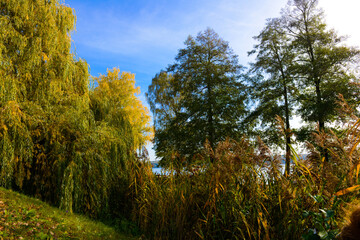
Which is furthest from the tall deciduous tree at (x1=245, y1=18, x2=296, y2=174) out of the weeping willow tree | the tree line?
the weeping willow tree

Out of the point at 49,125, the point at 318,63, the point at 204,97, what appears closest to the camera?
the point at 49,125

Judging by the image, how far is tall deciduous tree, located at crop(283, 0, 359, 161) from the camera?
1316cm

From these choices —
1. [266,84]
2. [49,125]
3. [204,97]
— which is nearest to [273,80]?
[266,84]

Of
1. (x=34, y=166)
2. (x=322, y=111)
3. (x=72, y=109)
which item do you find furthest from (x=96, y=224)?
(x=322, y=111)

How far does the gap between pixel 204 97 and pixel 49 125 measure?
449 inches

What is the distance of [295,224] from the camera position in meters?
2.59

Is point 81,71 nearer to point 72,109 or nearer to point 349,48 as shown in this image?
point 72,109

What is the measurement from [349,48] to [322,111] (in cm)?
427

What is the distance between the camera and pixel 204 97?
16984mm

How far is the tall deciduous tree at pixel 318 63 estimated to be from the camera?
1316 cm

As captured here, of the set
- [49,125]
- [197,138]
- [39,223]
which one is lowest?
[39,223]

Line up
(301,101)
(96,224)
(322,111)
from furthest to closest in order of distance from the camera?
1. (301,101)
2. (322,111)
3. (96,224)

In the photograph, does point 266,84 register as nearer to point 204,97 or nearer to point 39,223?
point 204,97

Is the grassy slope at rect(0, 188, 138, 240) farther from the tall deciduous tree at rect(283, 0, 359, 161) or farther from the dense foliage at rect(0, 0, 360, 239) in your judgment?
the tall deciduous tree at rect(283, 0, 359, 161)
